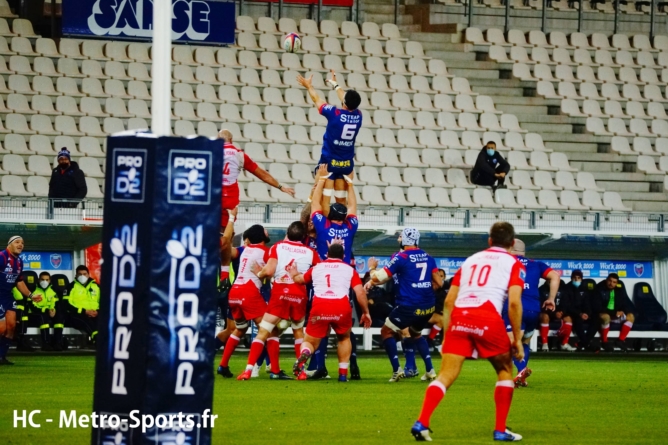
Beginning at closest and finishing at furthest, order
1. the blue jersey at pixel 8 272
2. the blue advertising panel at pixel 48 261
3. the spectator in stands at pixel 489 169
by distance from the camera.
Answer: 1. the blue jersey at pixel 8 272
2. the blue advertising panel at pixel 48 261
3. the spectator in stands at pixel 489 169

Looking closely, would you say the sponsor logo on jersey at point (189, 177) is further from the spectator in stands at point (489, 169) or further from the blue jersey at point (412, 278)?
the spectator in stands at point (489, 169)

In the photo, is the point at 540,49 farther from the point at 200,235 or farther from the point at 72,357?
the point at 200,235

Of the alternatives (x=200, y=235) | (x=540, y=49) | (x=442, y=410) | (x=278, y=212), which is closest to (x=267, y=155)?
(x=278, y=212)

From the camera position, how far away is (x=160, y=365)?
261 inches

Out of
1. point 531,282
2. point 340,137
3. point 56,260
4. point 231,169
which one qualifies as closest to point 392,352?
point 531,282

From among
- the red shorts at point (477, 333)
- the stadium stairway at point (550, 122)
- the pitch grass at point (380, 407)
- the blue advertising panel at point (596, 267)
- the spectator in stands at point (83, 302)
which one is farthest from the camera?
the stadium stairway at point (550, 122)

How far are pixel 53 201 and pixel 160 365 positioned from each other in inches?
564

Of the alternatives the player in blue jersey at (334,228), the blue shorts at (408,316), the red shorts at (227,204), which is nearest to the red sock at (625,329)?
the blue shorts at (408,316)

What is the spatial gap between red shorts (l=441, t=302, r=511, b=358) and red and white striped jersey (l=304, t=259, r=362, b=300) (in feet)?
17.9

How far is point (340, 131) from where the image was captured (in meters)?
15.9

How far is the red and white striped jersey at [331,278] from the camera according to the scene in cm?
1412

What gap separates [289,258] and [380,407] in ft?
12.7

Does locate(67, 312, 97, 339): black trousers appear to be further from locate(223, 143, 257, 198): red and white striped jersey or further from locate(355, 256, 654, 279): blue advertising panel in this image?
locate(223, 143, 257, 198): red and white striped jersey

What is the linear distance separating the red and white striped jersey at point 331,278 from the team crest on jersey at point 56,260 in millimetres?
9283
